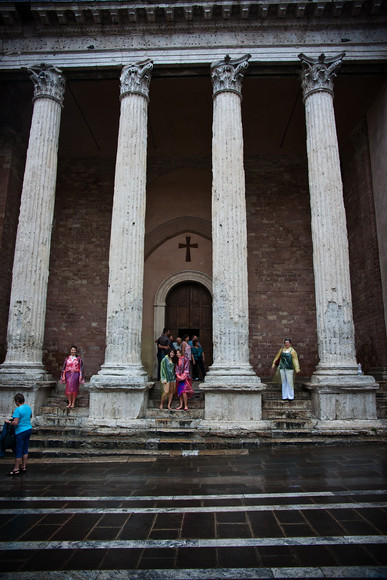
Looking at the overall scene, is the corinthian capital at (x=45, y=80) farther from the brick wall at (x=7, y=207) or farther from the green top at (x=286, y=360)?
the green top at (x=286, y=360)

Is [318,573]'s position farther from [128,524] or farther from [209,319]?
[209,319]

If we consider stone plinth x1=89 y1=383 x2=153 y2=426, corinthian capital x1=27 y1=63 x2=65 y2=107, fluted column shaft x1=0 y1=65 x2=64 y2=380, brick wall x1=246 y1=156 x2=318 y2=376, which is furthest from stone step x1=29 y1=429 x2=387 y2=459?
corinthian capital x1=27 y1=63 x2=65 y2=107

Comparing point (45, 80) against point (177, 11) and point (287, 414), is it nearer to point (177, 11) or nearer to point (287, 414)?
point (177, 11)

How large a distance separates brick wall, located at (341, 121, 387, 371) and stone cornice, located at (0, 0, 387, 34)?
3.22 metres

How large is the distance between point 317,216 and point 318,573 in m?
6.65

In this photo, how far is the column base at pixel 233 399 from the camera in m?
6.78

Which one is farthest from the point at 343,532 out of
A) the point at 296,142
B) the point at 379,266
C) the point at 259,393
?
the point at 296,142

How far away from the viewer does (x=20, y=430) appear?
481 cm

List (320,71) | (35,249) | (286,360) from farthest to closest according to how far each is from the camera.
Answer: (320,71)
(35,249)
(286,360)

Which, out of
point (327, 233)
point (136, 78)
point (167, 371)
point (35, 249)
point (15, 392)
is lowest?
point (15, 392)

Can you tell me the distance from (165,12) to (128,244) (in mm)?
5206

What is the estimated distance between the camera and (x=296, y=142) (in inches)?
475

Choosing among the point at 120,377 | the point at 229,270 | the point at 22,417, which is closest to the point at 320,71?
the point at 229,270

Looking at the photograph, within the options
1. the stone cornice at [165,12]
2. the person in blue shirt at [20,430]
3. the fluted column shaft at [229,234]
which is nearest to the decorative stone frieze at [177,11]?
the stone cornice at [165,12]
